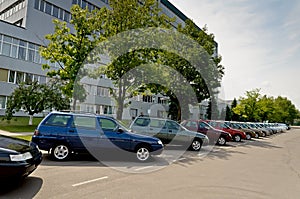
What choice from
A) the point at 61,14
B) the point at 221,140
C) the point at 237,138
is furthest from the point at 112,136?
the point at 61,14

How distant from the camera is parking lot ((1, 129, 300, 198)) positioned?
5.29 meters

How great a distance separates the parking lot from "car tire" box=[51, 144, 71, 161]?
0.27 metres

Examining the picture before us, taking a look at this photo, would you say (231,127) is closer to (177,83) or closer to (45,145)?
(177,83)

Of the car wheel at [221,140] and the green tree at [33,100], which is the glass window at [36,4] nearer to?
the green tree at [33,100]

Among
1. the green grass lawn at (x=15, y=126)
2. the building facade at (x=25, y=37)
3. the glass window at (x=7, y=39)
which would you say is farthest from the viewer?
the building facade at (x=25, y=37)

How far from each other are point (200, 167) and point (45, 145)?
5.34m

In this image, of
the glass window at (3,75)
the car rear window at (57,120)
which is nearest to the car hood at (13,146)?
the car rear window at (57,120)

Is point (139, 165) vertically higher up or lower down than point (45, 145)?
lower down

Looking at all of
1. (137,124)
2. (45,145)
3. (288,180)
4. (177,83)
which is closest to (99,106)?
(177,83)

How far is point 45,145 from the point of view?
831cm

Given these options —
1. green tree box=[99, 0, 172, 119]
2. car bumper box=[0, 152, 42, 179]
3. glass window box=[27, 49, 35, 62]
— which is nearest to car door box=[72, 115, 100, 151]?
car bumper box=[0, 152, 42, 179]

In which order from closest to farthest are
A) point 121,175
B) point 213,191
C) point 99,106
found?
point 213,191
point 121,175
point 99,106

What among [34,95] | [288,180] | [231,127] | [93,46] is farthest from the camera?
[231,127]

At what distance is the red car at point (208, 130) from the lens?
15766 millimetres
